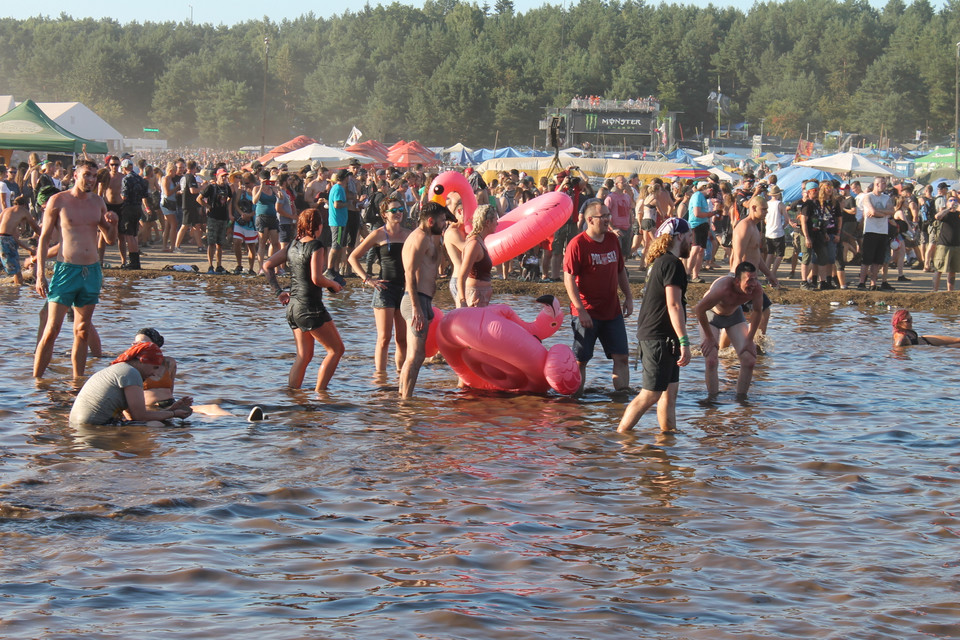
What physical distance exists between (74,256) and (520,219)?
532 centimetres

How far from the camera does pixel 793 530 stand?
5902 mm

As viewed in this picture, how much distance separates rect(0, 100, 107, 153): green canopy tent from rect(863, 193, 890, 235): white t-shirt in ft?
74.6

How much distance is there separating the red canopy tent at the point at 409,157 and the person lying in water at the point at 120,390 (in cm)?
3143

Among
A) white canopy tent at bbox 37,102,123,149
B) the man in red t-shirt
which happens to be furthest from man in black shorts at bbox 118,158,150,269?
white canopy tent at bbox 37,102,123,149

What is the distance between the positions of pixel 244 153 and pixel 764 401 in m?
64.4

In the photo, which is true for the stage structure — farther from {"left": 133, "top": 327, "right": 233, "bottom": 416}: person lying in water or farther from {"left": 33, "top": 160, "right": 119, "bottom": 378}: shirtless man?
{"left": 133, "top": 327, "right": 233, "bottom": 416}: person lying in water

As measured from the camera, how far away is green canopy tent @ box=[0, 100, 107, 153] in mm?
29156

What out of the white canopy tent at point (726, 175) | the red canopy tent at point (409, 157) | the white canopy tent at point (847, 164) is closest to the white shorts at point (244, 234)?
the white canopy tent at point (847, 164)

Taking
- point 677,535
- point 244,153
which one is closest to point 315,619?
point 677,535

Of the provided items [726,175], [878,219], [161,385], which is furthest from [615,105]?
[161,385]

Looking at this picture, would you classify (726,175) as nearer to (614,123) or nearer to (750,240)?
(750,240)

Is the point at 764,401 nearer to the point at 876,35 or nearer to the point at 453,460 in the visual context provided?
the point at 453,460

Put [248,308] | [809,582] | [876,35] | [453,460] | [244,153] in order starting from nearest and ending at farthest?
[809,582] → [453,460] → [248,308] → [244,153] → [876,35]

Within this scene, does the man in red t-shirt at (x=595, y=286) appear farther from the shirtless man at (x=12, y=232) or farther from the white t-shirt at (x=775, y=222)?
the white t-shirt at (x=775, y=222)
